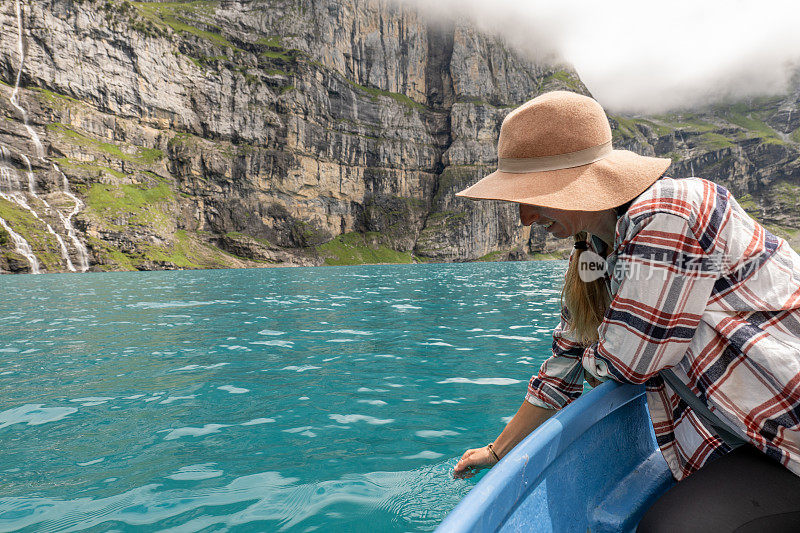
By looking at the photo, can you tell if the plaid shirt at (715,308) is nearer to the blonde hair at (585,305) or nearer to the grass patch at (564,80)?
the blonde hair at (585,305)

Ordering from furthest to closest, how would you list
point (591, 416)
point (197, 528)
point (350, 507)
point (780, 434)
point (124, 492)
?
point (124, 492) → point (350, 507) → point (197, 528) → point (591, 416) → point (780, 434)

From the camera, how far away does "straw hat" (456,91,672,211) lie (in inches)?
63.9

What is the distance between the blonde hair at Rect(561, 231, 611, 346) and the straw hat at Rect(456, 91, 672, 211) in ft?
1.77

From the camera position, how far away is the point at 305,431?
4.67m

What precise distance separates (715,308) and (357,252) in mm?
121251

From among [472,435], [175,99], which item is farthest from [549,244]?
[472,435]

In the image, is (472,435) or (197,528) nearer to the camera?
(197,528)

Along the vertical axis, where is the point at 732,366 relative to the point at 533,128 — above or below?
below

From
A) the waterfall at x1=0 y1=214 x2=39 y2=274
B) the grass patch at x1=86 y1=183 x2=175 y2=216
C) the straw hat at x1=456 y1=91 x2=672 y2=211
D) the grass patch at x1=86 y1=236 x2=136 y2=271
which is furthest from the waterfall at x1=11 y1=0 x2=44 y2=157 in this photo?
the straw hat at x1=456 y1=91 x2=672 y2=211

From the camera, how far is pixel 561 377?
2189mm

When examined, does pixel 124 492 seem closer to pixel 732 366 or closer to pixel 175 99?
pixel 732 366

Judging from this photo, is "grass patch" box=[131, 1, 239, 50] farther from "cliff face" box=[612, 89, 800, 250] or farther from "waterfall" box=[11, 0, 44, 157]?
"cliff face" box=[612, 89, 800, 250]

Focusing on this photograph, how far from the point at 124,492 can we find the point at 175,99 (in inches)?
4551

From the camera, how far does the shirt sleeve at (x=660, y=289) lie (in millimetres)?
1402
